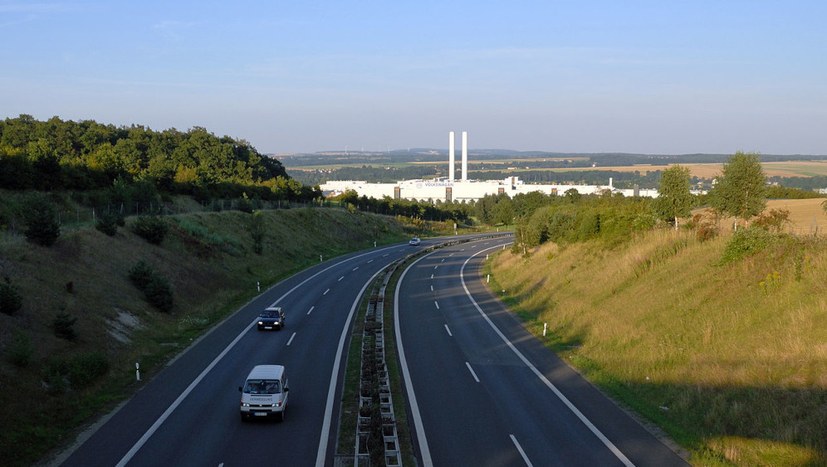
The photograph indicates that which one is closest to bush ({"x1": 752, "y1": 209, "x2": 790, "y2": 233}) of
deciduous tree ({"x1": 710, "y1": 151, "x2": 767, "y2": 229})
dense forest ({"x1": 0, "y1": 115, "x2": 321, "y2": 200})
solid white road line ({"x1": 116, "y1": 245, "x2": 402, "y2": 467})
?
deciduous tree ({"x1": 710, "y1": 151, "x2": 767, "y2": 229})

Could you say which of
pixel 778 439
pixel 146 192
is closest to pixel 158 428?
pixel 778 439

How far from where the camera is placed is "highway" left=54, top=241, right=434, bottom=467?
623 inches

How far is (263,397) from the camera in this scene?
18.3 meters

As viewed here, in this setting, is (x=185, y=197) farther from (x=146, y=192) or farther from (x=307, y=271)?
(x=307, y=271)

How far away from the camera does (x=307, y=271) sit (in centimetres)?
6081

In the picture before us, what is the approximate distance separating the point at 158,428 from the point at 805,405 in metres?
16.4

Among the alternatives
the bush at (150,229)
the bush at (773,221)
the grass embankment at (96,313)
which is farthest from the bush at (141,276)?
the bush at (773,221)

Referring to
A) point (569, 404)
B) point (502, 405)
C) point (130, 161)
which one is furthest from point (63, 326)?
point (130, 161)

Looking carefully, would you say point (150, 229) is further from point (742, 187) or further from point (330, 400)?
point (742, 187)

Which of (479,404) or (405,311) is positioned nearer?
(479,404)

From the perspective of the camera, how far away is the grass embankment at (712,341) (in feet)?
51.5

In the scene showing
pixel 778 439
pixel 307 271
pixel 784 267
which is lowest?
pixel 307 271

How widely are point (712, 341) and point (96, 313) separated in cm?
2505

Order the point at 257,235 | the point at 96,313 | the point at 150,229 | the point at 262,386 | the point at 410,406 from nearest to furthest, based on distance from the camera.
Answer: the point at 262,386 < the point at 410,406 < the point at 96,313 < the point at 150,229 < the point at 257,235
